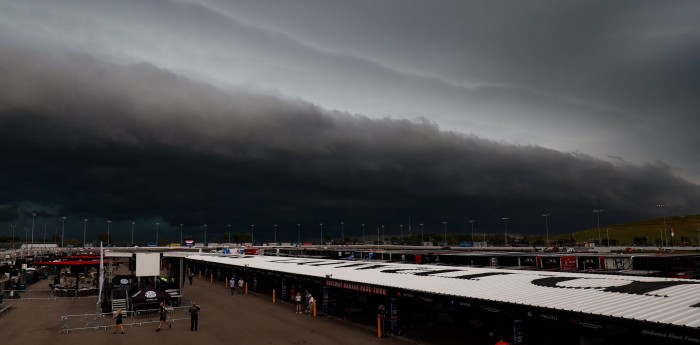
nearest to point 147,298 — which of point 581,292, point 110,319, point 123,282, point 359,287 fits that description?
point 110,319

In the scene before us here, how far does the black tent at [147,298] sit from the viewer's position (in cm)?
3422

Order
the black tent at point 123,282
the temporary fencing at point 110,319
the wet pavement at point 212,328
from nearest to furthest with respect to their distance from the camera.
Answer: the wet pavement at point 212,328, the temporary fencing at point 110,319, the black tent at point 123,282

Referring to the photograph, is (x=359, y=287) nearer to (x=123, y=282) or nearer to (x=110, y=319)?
(x=110, y=319)

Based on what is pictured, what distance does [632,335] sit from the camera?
66.7 feet

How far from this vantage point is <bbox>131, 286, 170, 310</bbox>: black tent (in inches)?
1347

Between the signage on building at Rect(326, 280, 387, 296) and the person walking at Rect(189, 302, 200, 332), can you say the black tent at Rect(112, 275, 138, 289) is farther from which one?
the signage on building at Rect(326, 280, 387, 296)

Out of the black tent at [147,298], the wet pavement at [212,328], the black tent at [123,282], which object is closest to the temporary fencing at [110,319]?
the wet pavement at [212,328]

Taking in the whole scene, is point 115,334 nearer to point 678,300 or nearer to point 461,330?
point 461,330

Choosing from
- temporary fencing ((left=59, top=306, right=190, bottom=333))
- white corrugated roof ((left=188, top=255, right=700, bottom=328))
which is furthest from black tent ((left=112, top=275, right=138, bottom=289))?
white corrugated roof ((left=188, top=255, right=700, bottom=328))

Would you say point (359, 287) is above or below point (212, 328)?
above

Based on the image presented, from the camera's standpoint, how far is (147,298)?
3453 centimetres

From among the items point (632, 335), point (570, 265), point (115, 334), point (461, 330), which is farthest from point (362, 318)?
point (570, 265)

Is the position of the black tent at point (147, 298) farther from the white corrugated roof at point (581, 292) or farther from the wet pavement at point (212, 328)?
the white corrugated roof at point (581, 292)

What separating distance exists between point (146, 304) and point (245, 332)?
35.1ft
